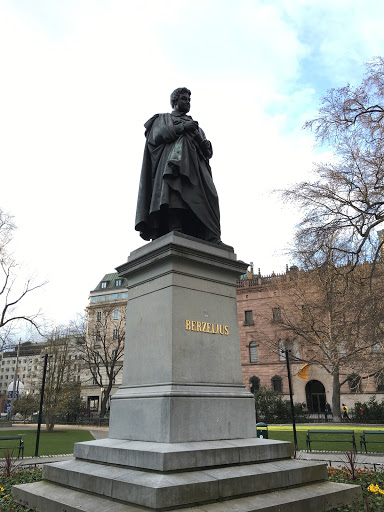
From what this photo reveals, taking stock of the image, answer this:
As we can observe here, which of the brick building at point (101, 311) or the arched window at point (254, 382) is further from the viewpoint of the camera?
the brick building at point (101, 311)

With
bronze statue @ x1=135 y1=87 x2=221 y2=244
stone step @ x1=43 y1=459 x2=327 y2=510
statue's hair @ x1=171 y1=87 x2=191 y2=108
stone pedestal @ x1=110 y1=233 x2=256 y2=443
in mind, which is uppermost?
statue's hair @ x1=171 y1=87 x2=191 y2=108

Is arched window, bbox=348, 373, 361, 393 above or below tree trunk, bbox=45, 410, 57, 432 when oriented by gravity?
above

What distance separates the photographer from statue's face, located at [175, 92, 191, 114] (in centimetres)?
789

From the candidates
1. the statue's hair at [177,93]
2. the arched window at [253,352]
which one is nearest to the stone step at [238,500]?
the statue's hair at [177,93]

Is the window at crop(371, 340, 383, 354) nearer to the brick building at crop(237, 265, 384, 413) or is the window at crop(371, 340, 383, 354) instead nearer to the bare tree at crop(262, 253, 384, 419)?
the bare tree at crop(262, 253, 384, 419)

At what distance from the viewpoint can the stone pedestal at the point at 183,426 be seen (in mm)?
4539

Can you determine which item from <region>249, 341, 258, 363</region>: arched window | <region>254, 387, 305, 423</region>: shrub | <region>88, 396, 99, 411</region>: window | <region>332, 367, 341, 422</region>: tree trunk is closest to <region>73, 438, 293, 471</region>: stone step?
<region>254, 387, 305, 423</region>: shrub

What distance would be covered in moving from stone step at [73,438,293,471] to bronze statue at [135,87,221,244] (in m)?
3.32

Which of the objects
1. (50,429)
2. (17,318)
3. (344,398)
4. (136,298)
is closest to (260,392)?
(344,398)

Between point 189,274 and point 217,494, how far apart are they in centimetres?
292

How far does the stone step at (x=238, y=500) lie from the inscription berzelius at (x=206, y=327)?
220 centimetres

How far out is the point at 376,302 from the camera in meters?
15.0

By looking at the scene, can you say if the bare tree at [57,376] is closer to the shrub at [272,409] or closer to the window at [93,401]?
the shrub at [272,409]

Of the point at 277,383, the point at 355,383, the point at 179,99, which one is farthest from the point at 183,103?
the point at 277,383
